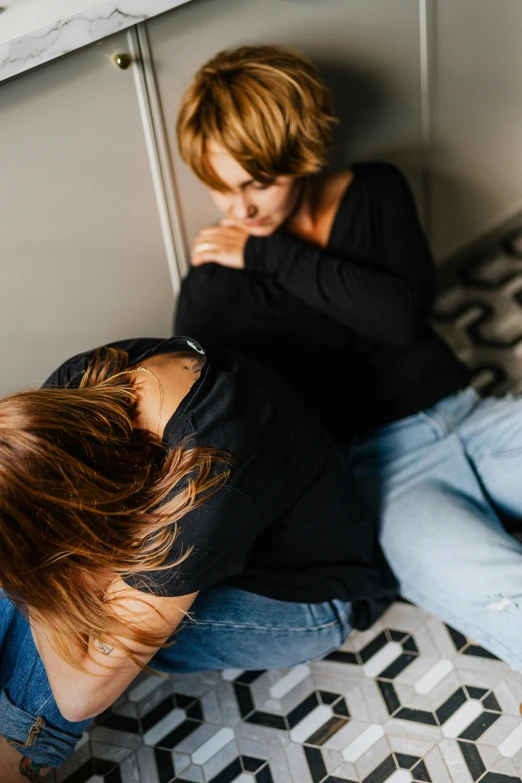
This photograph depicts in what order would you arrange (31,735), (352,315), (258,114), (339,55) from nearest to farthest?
(31,735) < (258,114) < (352,315) < (339,55)

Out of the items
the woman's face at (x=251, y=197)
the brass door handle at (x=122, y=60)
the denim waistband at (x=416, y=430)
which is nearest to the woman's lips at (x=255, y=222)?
the woman's face at (x=251, y=197)

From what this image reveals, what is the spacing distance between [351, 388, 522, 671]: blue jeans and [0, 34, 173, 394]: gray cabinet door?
0.51 metres

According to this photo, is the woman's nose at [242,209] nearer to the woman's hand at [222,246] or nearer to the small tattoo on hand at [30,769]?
the woman's hand at [222,246]

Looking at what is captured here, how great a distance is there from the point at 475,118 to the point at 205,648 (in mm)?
1299

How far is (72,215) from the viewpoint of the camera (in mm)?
1346

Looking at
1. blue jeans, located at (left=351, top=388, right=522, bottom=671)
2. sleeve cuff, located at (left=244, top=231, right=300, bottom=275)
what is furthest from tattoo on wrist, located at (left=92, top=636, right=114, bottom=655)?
sleeve cuff, located at (left=244, top=231, right=300, bottom=275)

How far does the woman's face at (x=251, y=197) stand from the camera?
133cm

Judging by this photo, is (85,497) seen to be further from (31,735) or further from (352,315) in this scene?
(352,315)

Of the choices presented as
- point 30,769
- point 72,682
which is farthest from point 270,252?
point 30,769

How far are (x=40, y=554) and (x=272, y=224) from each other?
73cm

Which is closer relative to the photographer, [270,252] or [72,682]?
[72,682]

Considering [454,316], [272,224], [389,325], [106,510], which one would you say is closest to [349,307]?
[389,325]

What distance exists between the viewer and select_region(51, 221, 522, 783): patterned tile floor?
4.16 ft

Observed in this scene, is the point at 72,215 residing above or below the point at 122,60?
below
